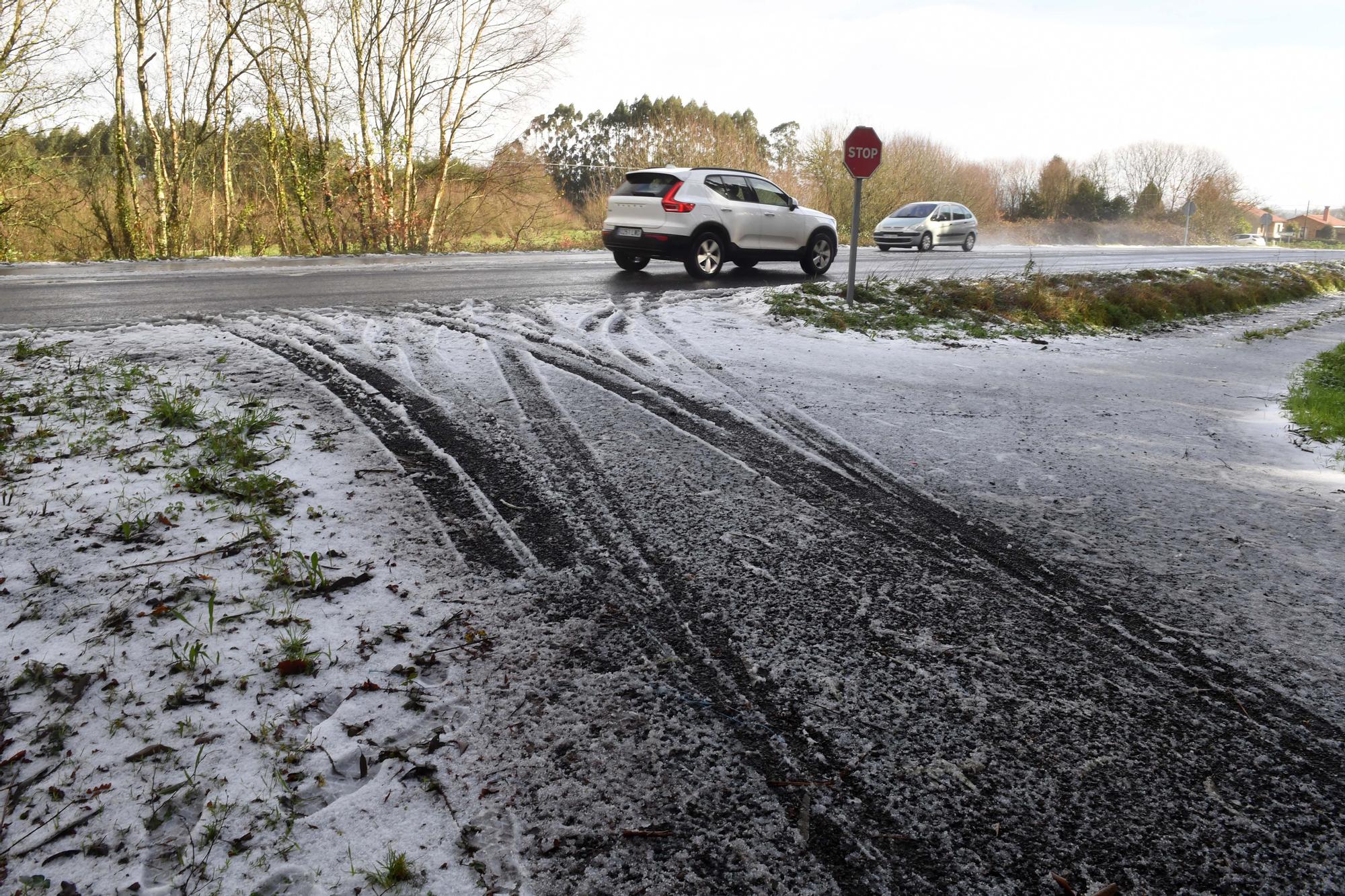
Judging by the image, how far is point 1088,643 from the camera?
10.3ft

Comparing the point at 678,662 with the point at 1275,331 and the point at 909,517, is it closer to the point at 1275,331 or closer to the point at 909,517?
the point at 909,517

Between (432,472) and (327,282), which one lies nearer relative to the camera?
(432,472)

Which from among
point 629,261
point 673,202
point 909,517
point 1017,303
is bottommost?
point 909,517

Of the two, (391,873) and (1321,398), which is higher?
(1321,398)

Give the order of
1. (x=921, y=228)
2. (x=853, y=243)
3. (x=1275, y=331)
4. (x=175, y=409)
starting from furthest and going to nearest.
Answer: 1. (x=921, y=228)
2. (x=1275, y=331)
3. (x=853, y=243)
4. (x=175, y=409)

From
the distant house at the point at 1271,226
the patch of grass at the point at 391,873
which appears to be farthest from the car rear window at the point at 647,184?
the distant house at the point at 1271,226

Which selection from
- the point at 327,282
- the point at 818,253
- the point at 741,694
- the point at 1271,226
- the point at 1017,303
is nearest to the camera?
the point at 741,694

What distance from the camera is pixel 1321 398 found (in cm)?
790

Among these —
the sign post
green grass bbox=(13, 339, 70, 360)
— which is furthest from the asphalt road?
the sign post

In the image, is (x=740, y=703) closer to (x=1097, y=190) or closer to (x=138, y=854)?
(x=138, y=854)

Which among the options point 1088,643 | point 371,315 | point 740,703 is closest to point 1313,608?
point 1088,643

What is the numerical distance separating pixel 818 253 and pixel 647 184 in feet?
12.0

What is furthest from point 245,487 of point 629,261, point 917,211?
point 917,211

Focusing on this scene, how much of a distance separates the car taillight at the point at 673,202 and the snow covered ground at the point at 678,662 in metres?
7.72
